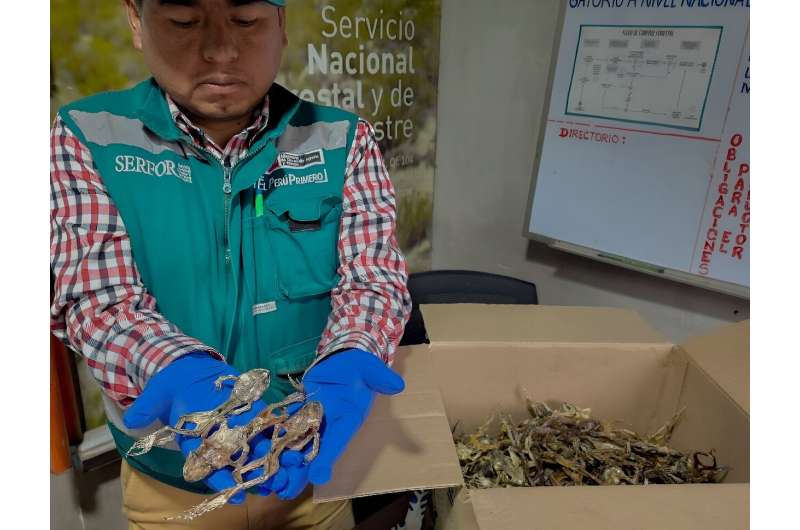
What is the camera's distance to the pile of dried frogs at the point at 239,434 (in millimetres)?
715

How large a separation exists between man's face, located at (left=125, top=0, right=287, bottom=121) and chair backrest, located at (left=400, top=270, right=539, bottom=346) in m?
0.88

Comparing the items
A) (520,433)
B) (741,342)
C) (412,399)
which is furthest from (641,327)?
(412,399)

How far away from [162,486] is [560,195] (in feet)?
4.80

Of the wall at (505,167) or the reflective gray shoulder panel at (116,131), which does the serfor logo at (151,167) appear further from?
the wall at (505,167)

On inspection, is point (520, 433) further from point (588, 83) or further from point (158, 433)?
point (588, 83)

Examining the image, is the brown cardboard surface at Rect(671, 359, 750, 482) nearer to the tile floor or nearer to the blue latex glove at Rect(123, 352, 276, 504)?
the blue latex glove at Rect(123, 352, 276, 504)

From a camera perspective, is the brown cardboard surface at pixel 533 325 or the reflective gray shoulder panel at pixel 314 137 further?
the brown cardboard surface at pixel 533 325

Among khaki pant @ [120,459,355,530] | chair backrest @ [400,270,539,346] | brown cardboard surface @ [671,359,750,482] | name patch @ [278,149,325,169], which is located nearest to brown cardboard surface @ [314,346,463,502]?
khaki pant @ [120,459,355,530]

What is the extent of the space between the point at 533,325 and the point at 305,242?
52 cm

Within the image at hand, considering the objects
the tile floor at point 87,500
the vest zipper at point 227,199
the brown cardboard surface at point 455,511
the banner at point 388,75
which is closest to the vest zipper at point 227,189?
the vest zipper at point 227,199

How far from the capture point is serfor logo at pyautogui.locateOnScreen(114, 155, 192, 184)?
35.5 inches

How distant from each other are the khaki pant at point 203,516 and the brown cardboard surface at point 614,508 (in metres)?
0.48

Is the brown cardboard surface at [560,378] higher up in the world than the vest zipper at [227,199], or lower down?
lower down

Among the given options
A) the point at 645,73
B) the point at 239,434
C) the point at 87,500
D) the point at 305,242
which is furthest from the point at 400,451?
the point at 645,73
